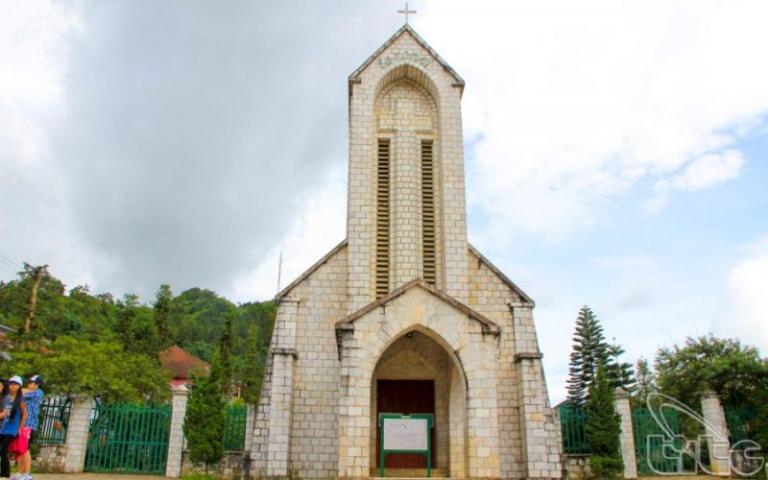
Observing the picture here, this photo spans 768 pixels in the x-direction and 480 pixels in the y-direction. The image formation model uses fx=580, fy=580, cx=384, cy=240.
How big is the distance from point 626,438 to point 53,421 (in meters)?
15.9

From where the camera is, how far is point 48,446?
15.5 m

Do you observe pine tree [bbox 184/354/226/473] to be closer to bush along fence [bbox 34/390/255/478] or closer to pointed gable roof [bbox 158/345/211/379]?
bush along fence [bbox 34/390/255/478]

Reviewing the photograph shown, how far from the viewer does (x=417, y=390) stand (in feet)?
48.7

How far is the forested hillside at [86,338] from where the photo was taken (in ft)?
57.5

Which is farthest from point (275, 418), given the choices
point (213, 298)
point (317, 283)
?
point (213, 298)

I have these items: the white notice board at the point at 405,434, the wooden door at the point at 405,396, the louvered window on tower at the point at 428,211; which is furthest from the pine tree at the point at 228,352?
the white notice board at the point at 405,434

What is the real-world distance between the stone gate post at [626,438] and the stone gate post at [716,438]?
7.04 feet

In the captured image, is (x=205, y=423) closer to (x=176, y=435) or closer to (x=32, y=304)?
(x=176, y=435)

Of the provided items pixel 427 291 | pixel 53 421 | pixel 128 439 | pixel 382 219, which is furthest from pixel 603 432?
pixel 53 421

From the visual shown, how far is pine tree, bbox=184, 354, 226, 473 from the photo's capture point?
587 inches

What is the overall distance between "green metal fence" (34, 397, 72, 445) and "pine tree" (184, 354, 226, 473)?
3688mm

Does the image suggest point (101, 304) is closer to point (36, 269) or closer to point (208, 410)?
point (36, 269)

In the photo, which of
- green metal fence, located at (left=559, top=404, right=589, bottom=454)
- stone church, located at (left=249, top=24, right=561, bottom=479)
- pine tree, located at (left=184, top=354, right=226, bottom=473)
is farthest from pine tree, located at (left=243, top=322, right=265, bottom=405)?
green metal fence, located at (left=559, top=404, right=589, bottom=454)

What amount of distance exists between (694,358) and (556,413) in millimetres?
11036
